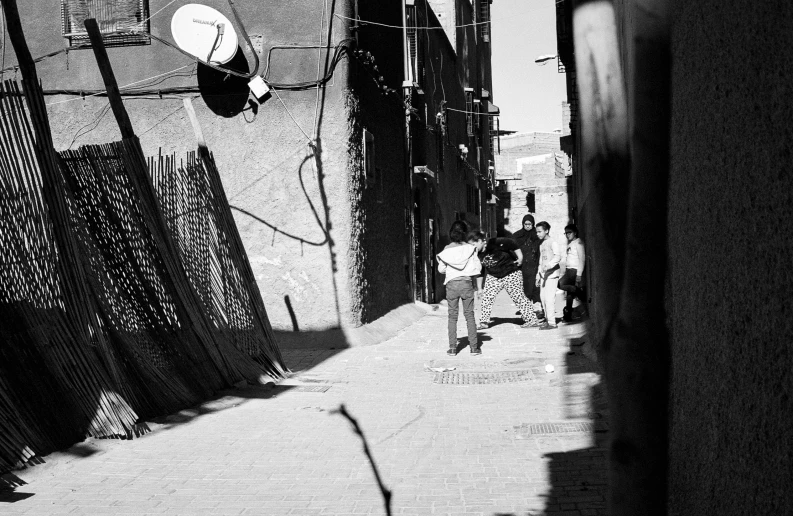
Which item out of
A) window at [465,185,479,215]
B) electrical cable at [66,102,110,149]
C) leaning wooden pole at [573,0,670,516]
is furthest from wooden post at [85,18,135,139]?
window at [465,185,479,215]

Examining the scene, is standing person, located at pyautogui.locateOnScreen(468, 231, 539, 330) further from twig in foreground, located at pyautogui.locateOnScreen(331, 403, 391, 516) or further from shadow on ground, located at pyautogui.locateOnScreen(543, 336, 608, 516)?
twig in foreground, located at pyautogui.locateOnScreen(331, 403, 391, 516)

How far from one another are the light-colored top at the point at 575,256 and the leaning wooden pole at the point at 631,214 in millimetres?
13506

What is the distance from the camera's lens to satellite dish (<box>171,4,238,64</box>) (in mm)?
13109

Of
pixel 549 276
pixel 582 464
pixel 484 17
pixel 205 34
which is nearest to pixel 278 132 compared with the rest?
pixel 205 34

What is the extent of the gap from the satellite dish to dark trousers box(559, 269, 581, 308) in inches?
253

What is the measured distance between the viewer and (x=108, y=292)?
7906mm

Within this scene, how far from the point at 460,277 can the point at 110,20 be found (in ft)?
23.0

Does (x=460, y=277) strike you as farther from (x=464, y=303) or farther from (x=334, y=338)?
(x=334, y=338)

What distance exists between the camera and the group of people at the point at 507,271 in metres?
11.9

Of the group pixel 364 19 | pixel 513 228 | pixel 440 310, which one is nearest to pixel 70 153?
pixel 364 19

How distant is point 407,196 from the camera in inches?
744

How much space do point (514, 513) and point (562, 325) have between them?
1024 centimetres

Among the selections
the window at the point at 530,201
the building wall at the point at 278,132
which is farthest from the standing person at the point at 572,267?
the window at the point at 530,201

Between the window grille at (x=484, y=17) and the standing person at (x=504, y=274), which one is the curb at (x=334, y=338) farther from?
the window grille at (x=484, y=17)
